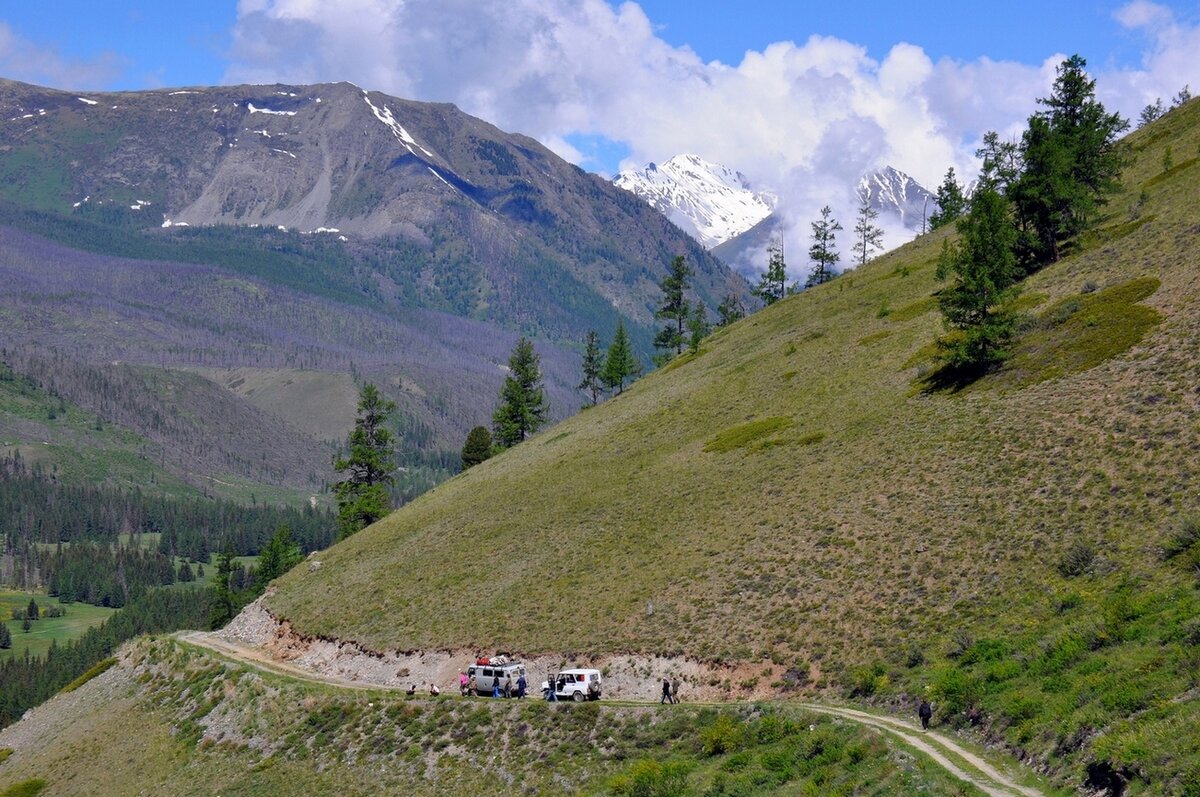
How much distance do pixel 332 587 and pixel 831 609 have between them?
137 feet

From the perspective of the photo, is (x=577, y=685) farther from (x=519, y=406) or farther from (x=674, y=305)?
(x=674, y=305)

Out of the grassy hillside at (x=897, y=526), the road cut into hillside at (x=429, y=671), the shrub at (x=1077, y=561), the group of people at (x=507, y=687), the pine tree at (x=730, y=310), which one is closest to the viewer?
the road cut into hillside at (x=429, y=671)

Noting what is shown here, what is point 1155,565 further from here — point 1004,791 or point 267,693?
point 267,693

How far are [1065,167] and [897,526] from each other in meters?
43.2

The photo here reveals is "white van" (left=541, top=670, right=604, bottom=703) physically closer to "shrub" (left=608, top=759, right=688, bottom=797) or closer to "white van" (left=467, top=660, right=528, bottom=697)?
"white van" (left=467, top=660, right=528, bottom=697)

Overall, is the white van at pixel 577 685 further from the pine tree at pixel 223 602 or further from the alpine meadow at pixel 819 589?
the pine tree at pixel 223 602

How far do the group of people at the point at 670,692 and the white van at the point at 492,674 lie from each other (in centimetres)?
775

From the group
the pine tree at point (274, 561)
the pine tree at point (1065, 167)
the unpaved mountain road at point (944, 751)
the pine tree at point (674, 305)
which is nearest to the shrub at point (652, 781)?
the unpaved mountain road at point (944, 751)

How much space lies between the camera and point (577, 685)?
154 ft

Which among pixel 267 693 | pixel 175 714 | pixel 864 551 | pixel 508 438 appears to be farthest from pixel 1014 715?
pixel 508 438

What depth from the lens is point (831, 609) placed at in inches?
1834

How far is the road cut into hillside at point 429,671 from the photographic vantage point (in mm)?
28719

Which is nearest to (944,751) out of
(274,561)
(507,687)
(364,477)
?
(507,687)

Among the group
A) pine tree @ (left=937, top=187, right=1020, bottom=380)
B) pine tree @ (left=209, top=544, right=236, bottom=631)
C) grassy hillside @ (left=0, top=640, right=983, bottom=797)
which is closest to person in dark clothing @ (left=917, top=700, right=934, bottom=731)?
grassy hillside @ (left=0, top=640, right=983, bottom=797)
